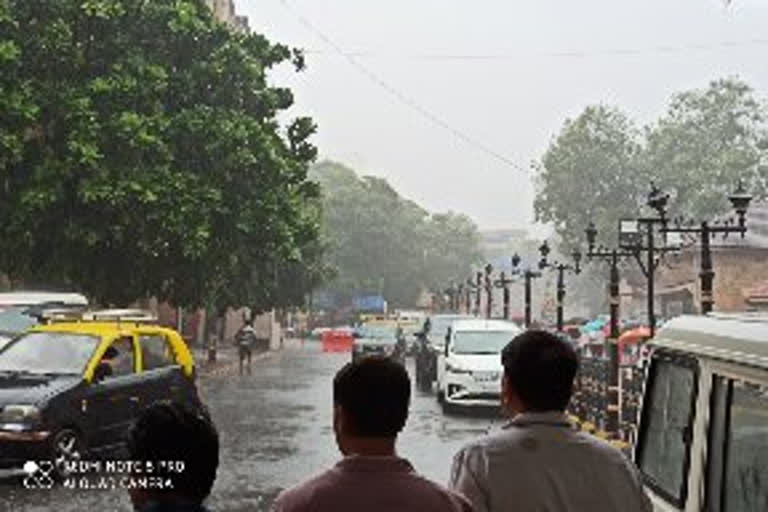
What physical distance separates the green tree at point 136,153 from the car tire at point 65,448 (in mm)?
13669

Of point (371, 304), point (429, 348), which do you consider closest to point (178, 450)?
point (429, 348)

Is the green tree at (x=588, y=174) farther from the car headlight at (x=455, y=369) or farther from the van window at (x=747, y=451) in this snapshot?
the van window at (x=747, y=451)

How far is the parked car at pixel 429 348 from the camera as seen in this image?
29.4 metres

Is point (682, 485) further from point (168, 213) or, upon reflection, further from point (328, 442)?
point (168, 213)

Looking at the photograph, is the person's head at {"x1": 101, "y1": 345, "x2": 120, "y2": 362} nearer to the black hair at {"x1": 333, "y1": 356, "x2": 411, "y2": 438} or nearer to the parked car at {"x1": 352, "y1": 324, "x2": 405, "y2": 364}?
the black hair at {"x1": 333, "y1": 356, "x2": 411, "y2": 438}

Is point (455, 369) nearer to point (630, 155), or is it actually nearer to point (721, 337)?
point (721, 337)

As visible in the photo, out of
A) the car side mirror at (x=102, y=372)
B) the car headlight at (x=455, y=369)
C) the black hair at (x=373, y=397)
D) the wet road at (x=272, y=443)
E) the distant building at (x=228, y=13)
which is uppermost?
the distant building at (x=228, y=13)

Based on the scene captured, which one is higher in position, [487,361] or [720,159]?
[720,159]

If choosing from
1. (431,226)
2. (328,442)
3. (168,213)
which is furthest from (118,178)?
(431,226)

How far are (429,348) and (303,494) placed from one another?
87.8ft

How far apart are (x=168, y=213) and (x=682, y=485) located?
2321 centimetres

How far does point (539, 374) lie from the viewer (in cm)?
372

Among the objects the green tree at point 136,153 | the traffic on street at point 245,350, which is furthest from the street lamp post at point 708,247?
the green tree at point 136,153

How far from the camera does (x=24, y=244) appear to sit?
26.9m
